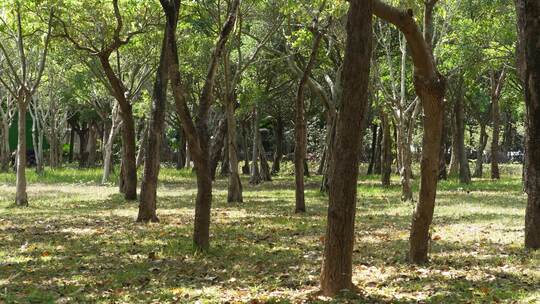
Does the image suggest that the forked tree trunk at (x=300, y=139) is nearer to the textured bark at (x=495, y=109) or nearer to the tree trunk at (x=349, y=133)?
the tree trunk at (x=349, y=133)

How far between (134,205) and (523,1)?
44.9ft

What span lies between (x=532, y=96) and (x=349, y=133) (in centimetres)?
485

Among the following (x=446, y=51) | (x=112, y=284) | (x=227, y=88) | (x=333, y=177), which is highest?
(x=446, y=51)

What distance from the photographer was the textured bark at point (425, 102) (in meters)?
8.65

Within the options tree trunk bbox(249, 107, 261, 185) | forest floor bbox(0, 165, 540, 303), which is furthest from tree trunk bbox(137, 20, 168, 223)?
tree trunk bbox(249, 107, 261, 185)

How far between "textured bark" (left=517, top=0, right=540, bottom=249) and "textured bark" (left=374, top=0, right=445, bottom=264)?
2.33 meters

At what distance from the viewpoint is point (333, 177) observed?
295 inches

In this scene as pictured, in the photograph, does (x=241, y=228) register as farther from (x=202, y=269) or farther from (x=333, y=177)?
(x=333, y=177)

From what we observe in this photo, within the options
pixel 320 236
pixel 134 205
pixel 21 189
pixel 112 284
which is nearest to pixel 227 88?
pixel 134 205

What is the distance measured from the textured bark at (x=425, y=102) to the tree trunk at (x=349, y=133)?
3.86 ft

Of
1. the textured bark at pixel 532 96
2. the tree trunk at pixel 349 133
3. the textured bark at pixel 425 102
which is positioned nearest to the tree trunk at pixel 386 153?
the textured bark at pixel 532 96

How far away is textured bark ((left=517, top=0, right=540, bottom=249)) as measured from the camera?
10641mm

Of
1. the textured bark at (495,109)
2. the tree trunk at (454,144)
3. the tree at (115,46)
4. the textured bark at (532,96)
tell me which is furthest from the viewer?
the textured bark at (495,109)

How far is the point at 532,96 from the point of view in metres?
10.7
